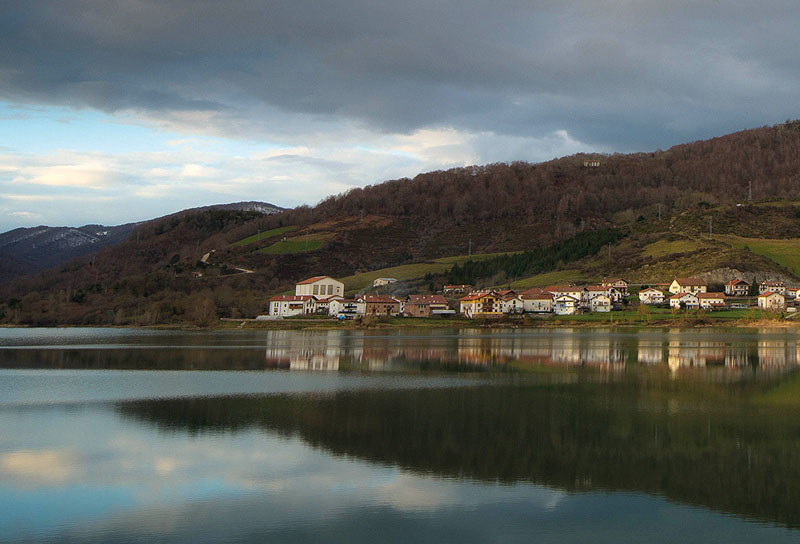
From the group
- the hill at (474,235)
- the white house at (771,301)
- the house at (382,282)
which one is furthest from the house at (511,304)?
the house at (382,282)

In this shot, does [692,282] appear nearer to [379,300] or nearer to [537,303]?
[537,303]

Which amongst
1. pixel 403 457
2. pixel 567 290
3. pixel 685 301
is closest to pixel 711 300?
pixel 685 301

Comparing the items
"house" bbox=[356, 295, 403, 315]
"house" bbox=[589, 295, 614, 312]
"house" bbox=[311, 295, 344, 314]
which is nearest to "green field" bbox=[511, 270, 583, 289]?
"house" bbox=[589, 295, 614, 312]

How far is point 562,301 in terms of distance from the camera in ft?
285

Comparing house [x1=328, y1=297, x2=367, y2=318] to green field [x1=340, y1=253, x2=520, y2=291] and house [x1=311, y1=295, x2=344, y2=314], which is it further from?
green field [x1=340, y1=253, x2=520, y2=291]

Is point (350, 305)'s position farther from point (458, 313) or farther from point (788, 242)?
point (788, 242)

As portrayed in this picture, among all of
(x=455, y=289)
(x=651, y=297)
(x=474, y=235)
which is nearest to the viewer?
(x=651, y=297)

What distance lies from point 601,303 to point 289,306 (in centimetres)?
3895

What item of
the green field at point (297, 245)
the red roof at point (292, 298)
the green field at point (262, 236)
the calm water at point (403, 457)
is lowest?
the calm water at point (403, 457)

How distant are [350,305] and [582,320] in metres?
29.8

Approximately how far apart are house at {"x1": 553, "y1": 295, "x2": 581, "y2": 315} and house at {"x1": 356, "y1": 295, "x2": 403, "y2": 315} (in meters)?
19.0

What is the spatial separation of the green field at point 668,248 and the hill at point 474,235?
353 millimetres

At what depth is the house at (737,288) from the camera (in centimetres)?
8569

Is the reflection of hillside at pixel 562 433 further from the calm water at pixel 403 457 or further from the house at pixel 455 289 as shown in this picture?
the house at pixel 455 289
